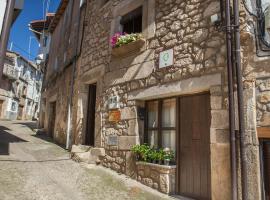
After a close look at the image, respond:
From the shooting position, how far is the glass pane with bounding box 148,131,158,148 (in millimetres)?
5106

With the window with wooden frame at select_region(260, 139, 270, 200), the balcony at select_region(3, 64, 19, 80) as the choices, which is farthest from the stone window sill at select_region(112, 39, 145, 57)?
the balcony at select_region(3, 64, 19, 80)

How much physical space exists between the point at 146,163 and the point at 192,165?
34.9 inches

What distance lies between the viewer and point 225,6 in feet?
13.0

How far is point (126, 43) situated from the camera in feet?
18.7

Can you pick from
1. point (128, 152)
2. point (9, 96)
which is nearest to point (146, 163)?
point (128, 152)

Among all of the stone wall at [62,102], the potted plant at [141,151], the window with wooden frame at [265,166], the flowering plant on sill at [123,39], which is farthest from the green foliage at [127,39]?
the stone wall at [62,102]

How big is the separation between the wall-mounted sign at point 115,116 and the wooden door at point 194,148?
164 centimetres

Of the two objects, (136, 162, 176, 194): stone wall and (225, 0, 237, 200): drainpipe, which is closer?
(225, 0, 237, 200): drainpipe

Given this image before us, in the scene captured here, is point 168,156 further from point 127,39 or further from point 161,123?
point 127,39

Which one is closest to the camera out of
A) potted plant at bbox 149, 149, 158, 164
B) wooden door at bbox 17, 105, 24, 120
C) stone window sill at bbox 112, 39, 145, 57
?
potted plant at bbox 149, 149, 158, 164

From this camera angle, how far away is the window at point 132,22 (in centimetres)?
610

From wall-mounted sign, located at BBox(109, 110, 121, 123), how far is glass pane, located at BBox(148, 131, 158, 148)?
2.92ft

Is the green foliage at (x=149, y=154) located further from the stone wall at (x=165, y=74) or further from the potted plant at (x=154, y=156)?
the stone wall at (x=165, y=74)

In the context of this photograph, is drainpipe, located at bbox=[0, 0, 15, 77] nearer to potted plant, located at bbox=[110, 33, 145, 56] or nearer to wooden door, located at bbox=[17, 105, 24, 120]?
potted plant, located at bbox=[110, 33, 145, 56]
